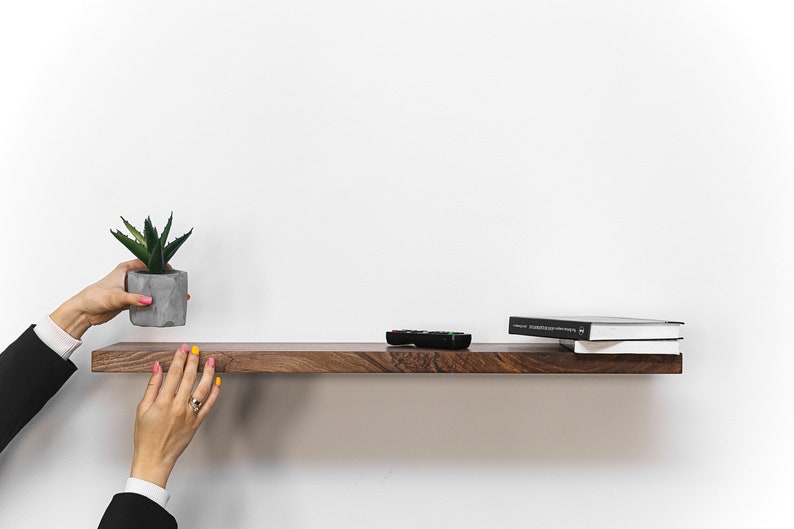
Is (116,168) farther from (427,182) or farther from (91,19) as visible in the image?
(427,182)

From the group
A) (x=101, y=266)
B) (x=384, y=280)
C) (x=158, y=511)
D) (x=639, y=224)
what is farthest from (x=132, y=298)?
(x=639, y=224)

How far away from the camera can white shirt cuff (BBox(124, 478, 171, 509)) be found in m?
0.98

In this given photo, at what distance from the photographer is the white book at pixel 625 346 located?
1035mm

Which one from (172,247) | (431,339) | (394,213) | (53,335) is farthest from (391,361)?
(53,335)

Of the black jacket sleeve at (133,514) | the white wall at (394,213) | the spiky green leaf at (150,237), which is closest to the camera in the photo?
the black jacket sleeve at (133,514)

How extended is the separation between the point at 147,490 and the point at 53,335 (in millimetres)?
306

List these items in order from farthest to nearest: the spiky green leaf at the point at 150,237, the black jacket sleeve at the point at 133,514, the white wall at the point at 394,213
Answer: the white wall at the point at 394,213, the spiky green leaf at the point at 150,237, the black jacket sleeve at the point at 133,514

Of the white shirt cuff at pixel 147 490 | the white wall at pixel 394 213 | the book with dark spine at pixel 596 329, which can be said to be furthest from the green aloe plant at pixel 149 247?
the book with dark spine at pixel 596 329

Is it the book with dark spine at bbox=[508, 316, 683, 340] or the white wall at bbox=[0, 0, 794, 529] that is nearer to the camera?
the book with dark spine at bbox=[508, 316, 683, 340]

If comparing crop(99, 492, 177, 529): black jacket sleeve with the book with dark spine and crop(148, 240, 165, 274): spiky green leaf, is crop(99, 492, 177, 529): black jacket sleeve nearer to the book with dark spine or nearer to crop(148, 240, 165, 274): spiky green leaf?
crop(148, 240, 165, 274): spiky green leaf

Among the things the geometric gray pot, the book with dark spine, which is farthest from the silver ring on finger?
the book with dark spine

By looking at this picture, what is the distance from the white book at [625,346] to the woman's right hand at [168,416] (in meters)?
0.55

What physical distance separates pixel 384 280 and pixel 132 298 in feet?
1.34

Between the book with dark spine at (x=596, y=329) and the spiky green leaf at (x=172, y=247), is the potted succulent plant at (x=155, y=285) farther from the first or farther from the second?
the book with dark spine at (x=596, y=329)
